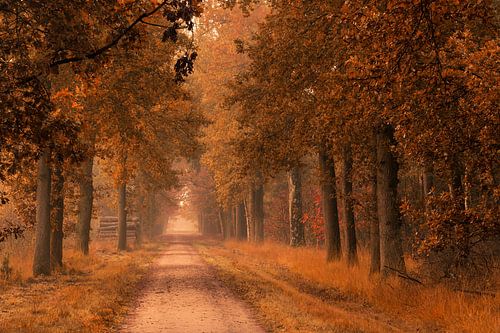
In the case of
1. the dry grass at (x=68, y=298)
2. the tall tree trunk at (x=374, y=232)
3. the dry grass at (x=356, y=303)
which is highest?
the tall tree trunk at (x=374, y=232)

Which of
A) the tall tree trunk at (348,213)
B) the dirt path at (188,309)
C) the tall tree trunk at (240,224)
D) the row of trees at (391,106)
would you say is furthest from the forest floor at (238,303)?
the tall tree trunk at (240,224)

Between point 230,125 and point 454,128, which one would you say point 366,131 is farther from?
point 230,125

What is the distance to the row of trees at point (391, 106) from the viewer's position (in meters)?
7.40

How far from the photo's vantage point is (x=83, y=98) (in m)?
16.9

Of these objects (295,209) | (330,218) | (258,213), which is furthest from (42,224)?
(258,213)

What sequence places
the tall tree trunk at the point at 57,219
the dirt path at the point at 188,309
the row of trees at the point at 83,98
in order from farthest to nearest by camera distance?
1. the tall tree trunk at the point at 57,219
2. the dirt path at the point at 188,309
3. the row of trees at the point at 83,98

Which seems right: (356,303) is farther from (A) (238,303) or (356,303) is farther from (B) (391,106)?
(B) (391,106)

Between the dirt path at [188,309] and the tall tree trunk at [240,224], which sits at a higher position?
the tall tree trunk at [240,224]

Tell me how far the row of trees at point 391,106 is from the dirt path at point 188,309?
3.88 m

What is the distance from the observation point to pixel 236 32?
3609cm

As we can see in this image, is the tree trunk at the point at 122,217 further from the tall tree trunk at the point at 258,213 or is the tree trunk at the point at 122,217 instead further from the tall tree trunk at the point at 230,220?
the tall tree trunk at the point at 230,220

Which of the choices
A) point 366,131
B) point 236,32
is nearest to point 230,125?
point 236,32

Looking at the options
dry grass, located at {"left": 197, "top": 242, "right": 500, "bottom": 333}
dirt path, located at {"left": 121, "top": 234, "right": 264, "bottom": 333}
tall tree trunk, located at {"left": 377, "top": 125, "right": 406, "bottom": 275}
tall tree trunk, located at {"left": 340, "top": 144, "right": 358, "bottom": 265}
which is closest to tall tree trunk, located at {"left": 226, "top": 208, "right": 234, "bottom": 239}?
tall tree trunk, located at {"left": 340, "top": 144, "right": 358, "bottom": 265}

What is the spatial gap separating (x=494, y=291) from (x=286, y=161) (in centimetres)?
812
